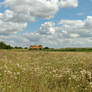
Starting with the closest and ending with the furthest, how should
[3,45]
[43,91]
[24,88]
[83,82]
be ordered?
[43,91] < [24,88] < [83,82] < [3,45]

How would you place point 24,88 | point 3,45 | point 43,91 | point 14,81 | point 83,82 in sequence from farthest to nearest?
point 3,45 < point 14,81 < point 83,82 < point 24,88 < point 43,91

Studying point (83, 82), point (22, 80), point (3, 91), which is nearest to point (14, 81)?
point (22, 80)

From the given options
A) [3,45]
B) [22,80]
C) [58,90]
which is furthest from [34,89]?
[3,45]

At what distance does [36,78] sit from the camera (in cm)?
635

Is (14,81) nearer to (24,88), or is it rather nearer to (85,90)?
(24,88)

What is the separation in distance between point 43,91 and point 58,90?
1.62ft

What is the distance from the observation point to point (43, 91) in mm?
4801

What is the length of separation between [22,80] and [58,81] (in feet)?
4.46

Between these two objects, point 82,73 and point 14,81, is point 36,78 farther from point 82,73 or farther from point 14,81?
point 82,73

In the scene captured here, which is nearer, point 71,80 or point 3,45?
point 71,80

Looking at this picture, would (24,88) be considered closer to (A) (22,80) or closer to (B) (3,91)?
(B) (3,91)

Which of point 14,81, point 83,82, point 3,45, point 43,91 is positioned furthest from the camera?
point 3,45

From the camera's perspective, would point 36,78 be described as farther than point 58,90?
Yes

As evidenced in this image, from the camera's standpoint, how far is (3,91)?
4820 millimetres
